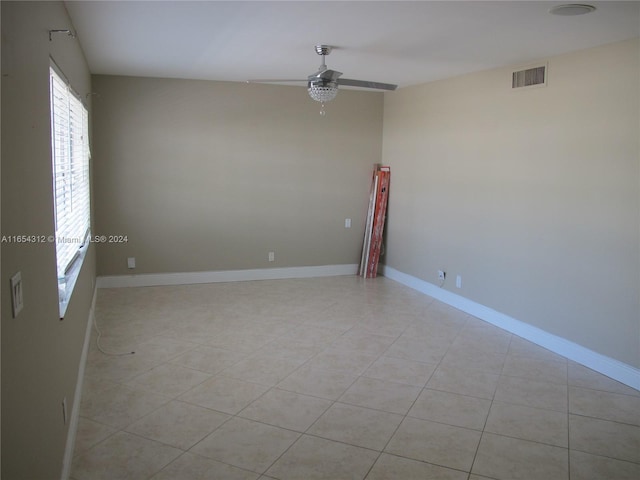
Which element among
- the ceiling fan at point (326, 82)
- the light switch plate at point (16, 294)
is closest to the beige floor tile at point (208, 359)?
the ceiling fan at point (326, 82)

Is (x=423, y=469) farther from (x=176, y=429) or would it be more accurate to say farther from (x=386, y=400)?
(x=176, y=429)

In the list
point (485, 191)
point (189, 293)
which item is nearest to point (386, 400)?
point (485, 191)

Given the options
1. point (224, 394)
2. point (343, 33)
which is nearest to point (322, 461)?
point (224, 394)

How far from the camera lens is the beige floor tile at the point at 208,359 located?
374cm

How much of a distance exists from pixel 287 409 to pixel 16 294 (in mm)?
2014

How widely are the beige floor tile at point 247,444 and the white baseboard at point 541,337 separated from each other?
8.00 feet

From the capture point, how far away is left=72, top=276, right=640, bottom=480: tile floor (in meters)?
2.56

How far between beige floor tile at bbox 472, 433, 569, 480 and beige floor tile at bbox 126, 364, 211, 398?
1.89 meters

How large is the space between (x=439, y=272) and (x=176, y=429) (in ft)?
12.0

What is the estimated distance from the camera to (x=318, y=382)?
11.5ft

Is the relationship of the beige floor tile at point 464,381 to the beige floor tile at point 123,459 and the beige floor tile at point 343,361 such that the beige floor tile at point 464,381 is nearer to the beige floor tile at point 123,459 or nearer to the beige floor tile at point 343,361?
A: the beige floor tile at point 343,361

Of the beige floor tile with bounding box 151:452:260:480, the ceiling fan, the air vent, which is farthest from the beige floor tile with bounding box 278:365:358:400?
the air vent

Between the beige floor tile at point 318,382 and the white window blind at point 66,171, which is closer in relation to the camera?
the white window blind at point 66,171

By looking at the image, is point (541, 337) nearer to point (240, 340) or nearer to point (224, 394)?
point (240, 340)
